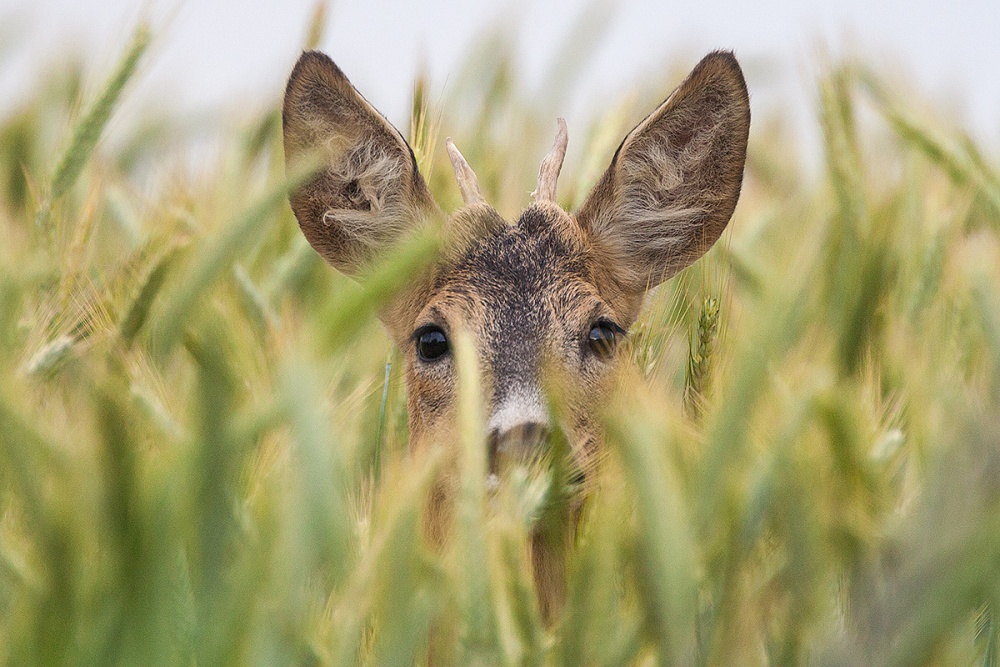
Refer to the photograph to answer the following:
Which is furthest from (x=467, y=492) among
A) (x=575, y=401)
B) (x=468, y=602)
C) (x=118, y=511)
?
(x=575, y=401)

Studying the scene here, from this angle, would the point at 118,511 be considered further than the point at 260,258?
No

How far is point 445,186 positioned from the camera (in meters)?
4.12

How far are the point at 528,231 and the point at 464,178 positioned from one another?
288mm

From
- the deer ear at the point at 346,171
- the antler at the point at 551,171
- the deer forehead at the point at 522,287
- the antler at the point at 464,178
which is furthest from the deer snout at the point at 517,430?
the antler at the point at 551,171

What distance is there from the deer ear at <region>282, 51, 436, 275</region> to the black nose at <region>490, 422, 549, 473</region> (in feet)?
2.94

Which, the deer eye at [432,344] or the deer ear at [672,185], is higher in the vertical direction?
the deer ear at [672,185]

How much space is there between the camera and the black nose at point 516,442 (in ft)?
8.54

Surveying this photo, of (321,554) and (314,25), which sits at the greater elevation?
(314,25)

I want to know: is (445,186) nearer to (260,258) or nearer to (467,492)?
(260,258)

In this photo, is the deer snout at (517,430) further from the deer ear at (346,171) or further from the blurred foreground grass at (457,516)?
the deer ear at (346,171)

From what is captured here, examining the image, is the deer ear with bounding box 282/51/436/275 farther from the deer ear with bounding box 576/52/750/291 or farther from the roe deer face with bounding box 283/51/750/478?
the deer ear with bounding box 576/52/750/291

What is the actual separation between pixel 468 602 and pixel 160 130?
3719mm

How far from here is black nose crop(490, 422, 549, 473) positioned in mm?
2604

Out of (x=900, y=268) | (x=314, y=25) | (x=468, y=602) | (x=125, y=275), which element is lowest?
(x=468, y=602)
